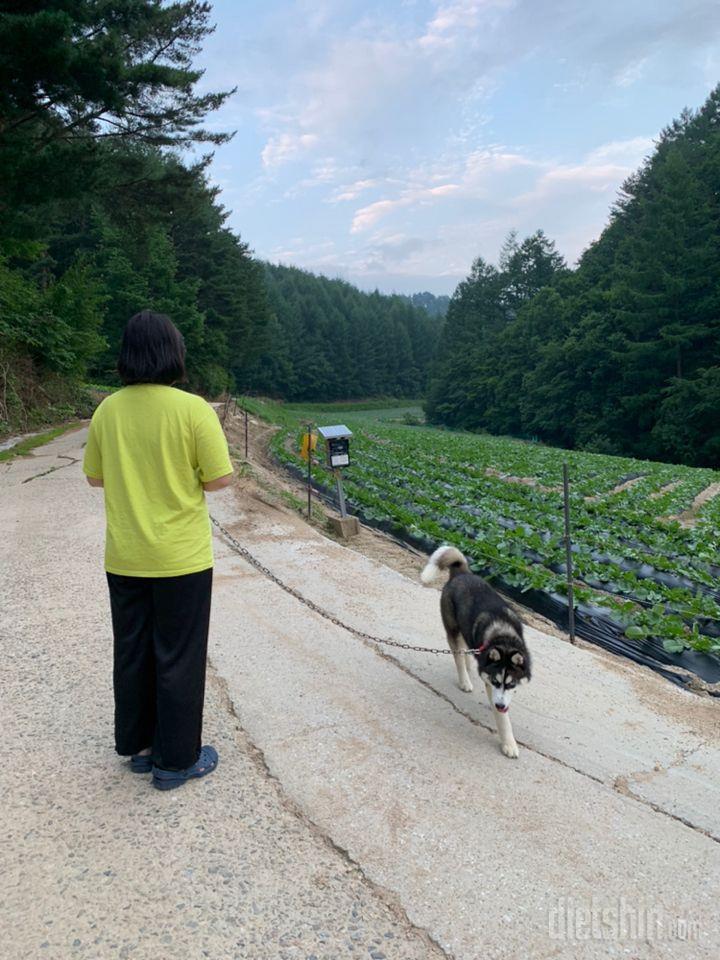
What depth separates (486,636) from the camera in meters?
3.58

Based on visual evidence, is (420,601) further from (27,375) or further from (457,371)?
(457,371)

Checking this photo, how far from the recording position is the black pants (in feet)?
8.61

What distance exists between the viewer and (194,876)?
234cm

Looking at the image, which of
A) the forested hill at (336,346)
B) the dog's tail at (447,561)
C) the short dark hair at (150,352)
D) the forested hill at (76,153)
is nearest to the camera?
the short dark hair at (150,352)

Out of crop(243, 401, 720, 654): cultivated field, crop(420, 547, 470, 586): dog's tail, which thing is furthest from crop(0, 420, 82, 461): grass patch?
crop(420, 547, 470, 586): dog's tail

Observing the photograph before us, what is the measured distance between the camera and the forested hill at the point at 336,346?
83.8 metres

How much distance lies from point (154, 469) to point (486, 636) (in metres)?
2.18

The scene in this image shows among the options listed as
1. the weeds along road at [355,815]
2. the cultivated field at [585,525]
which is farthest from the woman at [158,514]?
the cultivated field at [585,525]

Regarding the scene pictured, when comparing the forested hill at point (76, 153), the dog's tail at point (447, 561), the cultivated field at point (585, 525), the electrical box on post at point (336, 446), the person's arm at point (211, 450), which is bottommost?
the cultivated field at point (585, 525)

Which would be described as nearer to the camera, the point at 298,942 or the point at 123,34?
the point at 298,942

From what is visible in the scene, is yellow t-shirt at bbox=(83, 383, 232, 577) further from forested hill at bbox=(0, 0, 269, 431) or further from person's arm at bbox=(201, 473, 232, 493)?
forested hill at bbox=(0, 0, 269, 431)

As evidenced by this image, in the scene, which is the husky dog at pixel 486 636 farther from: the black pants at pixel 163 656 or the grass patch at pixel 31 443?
the grass patch at pixel 31 443

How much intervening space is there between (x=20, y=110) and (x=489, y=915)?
44.7 ft

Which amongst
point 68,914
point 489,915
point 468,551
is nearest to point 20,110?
point 468,551
